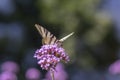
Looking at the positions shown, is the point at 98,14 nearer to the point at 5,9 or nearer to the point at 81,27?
the point at 81,27

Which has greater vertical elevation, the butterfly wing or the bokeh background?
the bokeh background

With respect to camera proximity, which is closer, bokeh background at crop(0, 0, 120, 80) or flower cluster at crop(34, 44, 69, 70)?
flower cluster at crop(34, 44, 69, 70)

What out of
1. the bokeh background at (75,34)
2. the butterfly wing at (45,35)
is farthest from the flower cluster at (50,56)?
the bokeh background at (75,34)

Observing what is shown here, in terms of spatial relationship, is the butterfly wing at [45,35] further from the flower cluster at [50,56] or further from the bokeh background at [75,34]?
the bokeh background at [75,34]

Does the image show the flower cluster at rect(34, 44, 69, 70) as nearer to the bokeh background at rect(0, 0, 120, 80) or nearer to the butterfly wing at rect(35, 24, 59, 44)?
the butterfly wing at rect(35, 24, 59, 44)

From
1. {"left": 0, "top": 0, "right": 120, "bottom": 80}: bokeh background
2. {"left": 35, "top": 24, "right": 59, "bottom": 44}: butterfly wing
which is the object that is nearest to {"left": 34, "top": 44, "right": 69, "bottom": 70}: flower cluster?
{"left": 35, "top": 24, "right": 59, "bottom": 44}: butterfly wing

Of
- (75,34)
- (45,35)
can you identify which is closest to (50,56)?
(45,35)

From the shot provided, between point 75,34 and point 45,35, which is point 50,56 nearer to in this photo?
point 45,35
